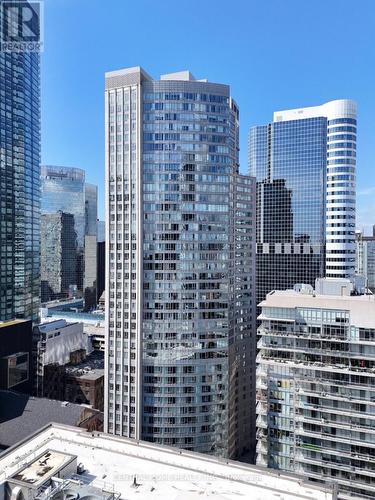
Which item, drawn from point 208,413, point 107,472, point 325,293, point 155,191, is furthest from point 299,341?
point 155,191

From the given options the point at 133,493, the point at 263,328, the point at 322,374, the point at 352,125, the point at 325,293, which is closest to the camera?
the point at 133,493

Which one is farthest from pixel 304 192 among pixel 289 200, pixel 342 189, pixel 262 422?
pixel 262 422

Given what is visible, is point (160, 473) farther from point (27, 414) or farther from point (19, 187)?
point (19, 187)

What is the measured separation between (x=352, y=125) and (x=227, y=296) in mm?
97149

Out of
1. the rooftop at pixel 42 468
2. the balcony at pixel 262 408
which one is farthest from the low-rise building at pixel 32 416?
the rooftop at pixel 42 468

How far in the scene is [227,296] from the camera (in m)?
97.5

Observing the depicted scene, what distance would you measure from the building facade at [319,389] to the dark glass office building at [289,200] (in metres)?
102

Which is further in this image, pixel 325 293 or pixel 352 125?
pixel 352 125

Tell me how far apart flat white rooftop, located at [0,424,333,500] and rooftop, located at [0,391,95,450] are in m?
41.6

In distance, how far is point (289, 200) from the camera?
177000 mm

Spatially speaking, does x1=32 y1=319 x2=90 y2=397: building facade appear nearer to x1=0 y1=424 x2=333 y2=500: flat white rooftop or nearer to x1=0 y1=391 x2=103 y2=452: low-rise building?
x1=0 y1=391 x2=103 y2=452: low-rise building

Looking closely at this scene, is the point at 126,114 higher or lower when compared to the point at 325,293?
higher

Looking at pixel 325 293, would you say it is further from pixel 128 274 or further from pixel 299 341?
pixel 128 274

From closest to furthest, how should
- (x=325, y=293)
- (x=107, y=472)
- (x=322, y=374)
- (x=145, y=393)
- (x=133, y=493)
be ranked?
1. (x=133, y=493)
2. (x=107, y=472)
3. (x=322, y=374)
4. (x=325, y=293)
5. (x=145, y=393)
